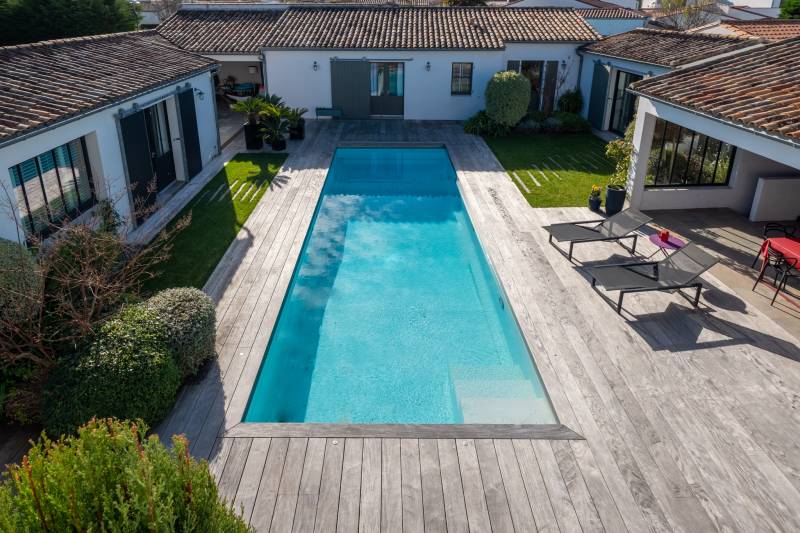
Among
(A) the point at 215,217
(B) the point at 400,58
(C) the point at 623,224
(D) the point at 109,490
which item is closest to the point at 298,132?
(B) the point at 400,58

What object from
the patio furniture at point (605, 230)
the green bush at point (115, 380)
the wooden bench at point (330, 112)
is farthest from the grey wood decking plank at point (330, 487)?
the wooden bench at point (330, 112)

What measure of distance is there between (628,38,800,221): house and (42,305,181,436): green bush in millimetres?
9444

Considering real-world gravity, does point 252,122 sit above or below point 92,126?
below

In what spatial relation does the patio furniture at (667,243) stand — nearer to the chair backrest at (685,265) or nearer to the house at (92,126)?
the chair backrest at (685,265)

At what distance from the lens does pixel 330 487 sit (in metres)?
6.13

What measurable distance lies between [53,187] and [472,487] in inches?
351

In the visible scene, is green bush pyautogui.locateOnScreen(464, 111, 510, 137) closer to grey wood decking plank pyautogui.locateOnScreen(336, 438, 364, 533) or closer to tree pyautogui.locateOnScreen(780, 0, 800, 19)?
grey wood decking plank pyautogui.locateOnScreen(336, 438, 364, 533)

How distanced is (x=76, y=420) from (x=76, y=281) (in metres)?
1.90

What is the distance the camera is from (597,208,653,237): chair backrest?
1162 centimetres

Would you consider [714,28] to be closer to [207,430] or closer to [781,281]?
[781,281]

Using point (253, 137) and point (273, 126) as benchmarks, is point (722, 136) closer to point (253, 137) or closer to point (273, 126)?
point (273, 126)

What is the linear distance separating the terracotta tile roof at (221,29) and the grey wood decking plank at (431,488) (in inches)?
830

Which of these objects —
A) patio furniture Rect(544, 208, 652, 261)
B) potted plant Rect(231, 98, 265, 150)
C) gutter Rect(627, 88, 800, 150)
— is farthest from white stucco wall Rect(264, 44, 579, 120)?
patio furniture Rect(544, 208, 652, 261)

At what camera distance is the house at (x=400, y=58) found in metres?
23.7
